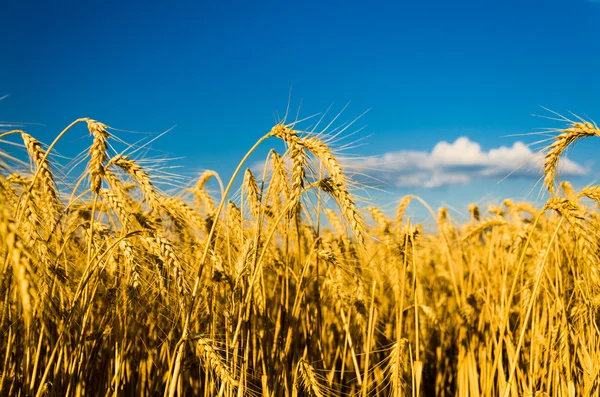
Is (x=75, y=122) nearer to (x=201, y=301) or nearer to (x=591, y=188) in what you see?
(x=201, y=301)

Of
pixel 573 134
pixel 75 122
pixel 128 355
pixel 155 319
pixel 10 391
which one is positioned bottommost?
pixel 10 391

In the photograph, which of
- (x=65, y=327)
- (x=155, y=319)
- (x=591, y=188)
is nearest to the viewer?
(x=65, y=327)

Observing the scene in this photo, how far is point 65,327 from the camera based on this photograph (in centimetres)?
189

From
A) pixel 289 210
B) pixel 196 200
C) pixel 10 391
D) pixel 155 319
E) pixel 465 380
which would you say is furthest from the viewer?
pixel 196 200

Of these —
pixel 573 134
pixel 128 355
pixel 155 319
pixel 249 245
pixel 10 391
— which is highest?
pixel 573 134

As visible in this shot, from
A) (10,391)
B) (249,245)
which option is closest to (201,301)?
(249,245)

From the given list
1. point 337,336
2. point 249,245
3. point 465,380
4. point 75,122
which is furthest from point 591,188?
point 75,122

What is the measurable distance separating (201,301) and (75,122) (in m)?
1.02

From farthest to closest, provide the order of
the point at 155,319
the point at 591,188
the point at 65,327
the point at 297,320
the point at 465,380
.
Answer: the point at 465,380 → the point at 155,319 → the point at 297,320 → the point at 591,188 → the point at 65,327

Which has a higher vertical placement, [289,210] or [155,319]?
[289,210]

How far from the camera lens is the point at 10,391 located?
2059 mm

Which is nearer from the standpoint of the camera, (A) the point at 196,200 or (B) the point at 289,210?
(B) the point at 289,210

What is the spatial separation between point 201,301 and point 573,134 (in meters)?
1.88

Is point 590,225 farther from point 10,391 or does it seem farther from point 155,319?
point 10,391
